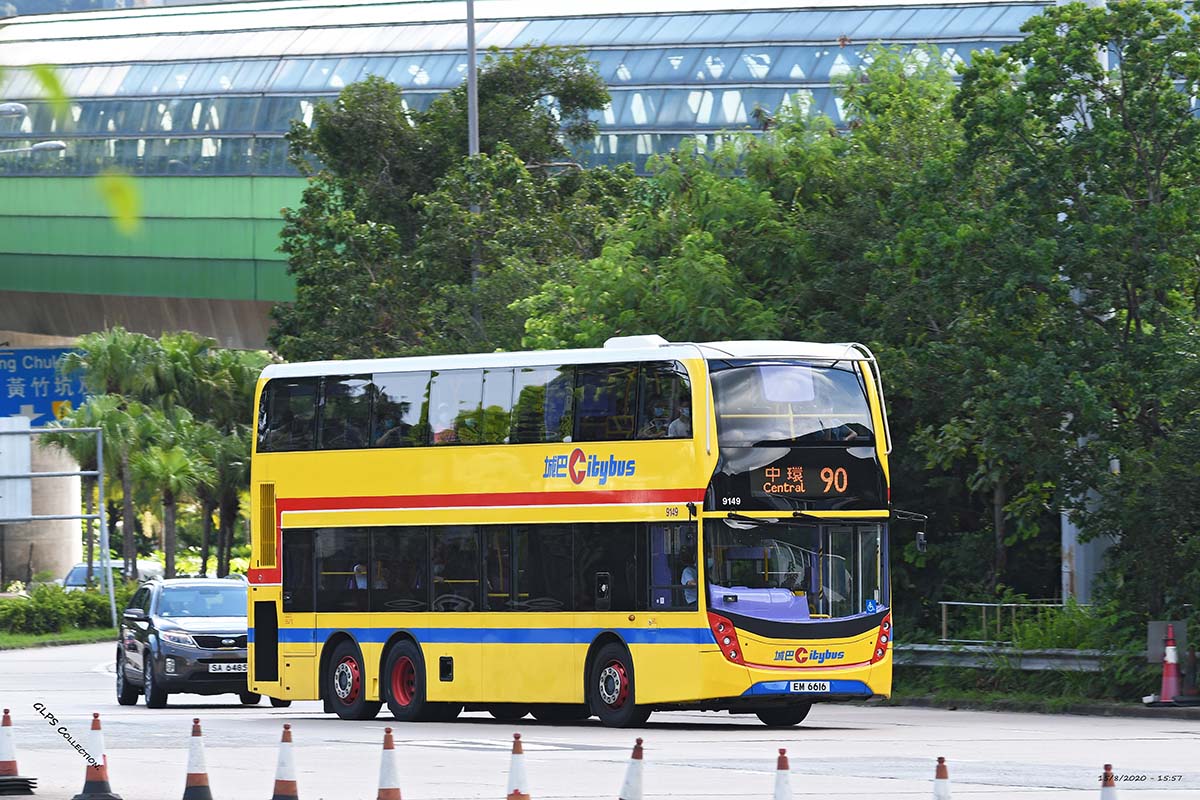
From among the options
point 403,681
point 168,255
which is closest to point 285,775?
point 403,681

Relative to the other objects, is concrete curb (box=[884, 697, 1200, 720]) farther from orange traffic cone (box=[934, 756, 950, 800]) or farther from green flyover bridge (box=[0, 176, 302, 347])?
green flyover bridge (box=[0, 176, 302, 347])

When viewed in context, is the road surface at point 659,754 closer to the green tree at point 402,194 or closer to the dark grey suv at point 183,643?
the dark grey suv at point 183,643

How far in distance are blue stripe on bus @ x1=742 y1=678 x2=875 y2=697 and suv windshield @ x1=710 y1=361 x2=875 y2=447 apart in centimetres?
240

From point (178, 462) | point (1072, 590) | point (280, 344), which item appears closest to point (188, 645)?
point (1072, 590)

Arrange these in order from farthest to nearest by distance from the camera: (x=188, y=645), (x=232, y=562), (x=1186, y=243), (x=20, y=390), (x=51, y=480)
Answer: (x=232, y=562)
(x=51, y=480)
(x=20, y=390)
(x=188, y=645)
(x=1186, y=243)

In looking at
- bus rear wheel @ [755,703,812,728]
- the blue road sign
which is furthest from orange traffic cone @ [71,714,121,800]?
the blue road sign

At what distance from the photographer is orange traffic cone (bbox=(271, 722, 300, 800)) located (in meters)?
11.7

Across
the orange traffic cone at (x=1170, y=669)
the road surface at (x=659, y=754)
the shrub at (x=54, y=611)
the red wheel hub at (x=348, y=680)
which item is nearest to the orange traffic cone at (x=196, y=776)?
the road surface at (x=659, y=754)

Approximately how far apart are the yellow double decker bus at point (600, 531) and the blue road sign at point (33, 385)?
2954 centimetres

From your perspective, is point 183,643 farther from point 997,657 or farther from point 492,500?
point 997,657

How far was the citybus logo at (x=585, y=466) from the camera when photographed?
74.5ft

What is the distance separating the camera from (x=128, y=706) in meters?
28.6

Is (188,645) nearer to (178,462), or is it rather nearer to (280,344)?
(280,344)

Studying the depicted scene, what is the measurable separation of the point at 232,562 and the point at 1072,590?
6272 centimetres
